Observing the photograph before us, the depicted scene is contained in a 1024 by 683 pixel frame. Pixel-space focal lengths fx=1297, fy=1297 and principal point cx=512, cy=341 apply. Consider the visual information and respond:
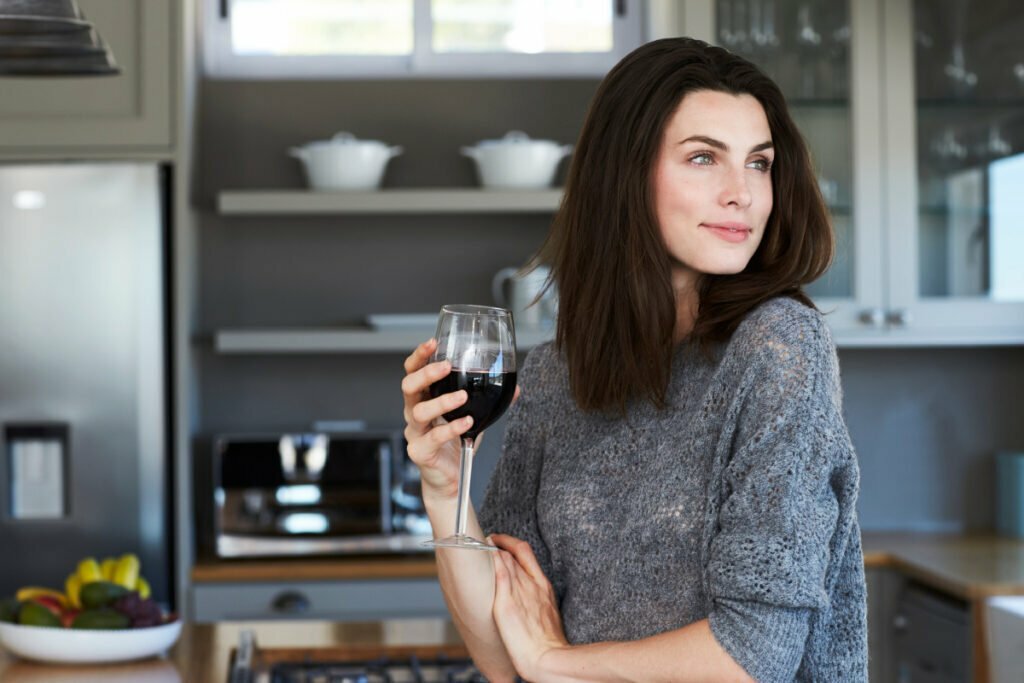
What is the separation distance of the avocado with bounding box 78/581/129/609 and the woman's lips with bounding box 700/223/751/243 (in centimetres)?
119

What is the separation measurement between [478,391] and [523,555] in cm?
27

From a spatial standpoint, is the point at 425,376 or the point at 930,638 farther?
the point at 930,638

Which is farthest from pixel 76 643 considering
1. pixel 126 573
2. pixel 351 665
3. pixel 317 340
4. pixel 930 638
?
pixel 930 638

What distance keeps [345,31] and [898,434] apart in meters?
1.91

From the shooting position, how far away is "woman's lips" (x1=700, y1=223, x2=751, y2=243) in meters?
1.23

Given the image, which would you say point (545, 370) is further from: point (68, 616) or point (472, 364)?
point (68, 616)

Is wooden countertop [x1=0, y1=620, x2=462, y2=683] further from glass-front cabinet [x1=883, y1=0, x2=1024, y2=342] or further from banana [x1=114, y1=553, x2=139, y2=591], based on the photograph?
glass-front cabinet [x1=883, y1=0, x2=1024, y2=342]

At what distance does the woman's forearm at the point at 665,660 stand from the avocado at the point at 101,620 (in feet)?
3.29

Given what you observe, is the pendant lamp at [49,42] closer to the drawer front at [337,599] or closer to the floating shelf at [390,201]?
the floating shelf at [390,201]

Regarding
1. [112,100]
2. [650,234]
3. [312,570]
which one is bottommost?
[312,570]

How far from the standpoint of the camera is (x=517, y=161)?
3.23 meters

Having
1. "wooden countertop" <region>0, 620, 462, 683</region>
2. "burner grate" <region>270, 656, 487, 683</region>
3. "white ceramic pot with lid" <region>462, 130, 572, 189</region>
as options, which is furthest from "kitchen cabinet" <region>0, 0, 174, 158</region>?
"burner grate" <region>270, 656, 487, 683</region>

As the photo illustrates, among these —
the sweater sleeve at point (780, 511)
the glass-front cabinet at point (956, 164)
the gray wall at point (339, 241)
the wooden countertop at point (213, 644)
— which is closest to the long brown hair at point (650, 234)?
the sweater sleeve at point (780, 511)

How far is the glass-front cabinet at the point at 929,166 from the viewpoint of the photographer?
324 cm
